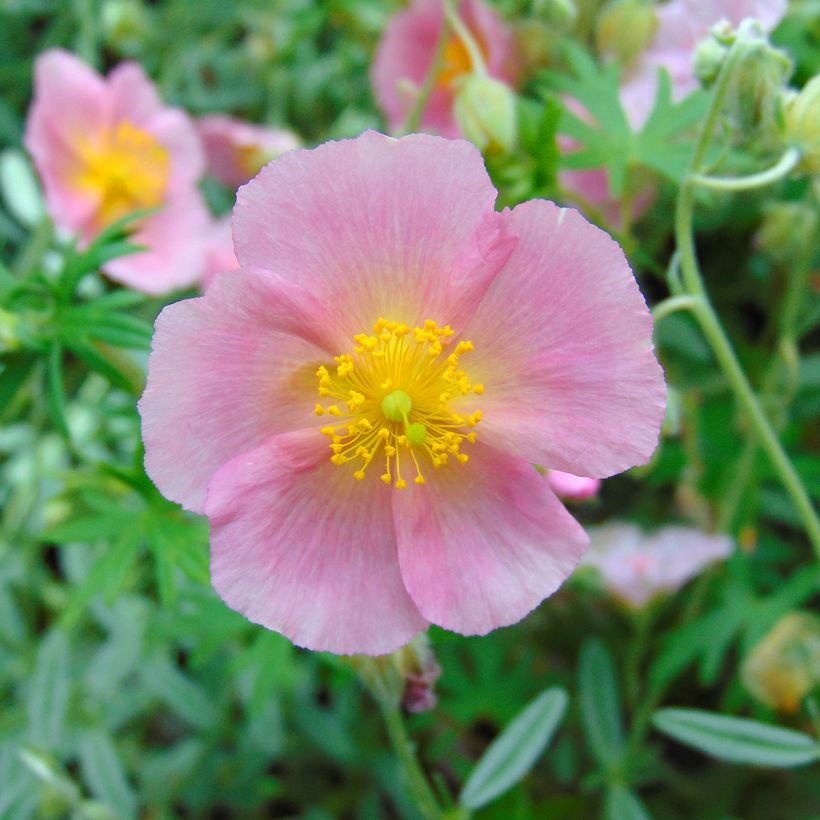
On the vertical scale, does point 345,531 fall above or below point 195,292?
above

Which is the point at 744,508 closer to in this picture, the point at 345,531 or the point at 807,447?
the point at 807,447

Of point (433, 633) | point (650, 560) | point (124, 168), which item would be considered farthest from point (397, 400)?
point (124, 168)

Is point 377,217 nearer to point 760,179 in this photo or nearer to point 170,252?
point 760,179

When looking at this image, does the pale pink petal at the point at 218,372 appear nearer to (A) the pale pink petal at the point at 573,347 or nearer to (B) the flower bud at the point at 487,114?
(A) the pale pink petal at the point at 573,347

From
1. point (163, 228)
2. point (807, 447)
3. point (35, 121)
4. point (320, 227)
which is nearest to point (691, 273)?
point (320, 227)

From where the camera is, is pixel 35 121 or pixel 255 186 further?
pixel 35 121

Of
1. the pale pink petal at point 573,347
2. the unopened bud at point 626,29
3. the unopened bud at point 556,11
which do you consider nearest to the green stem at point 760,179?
the pale pink petal at point 573,347

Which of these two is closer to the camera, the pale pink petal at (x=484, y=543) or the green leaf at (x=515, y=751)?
the pale pink petal at (x=484, y=543)
